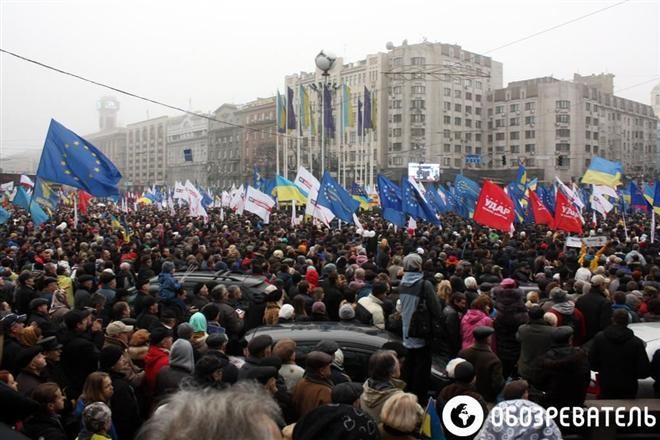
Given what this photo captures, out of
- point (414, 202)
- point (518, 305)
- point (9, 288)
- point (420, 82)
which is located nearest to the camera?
point (518, 305)

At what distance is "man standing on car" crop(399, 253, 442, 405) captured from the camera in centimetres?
632

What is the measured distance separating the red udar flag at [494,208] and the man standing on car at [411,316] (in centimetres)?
983

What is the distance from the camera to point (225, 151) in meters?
111

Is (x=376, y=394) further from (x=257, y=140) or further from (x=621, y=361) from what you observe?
(x=257, y=140)

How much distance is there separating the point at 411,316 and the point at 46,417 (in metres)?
3.67

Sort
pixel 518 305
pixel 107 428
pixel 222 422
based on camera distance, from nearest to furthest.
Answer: pixel 222 422, pixel 107 428, pixel 518 305

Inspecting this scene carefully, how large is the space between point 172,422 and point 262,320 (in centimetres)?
678

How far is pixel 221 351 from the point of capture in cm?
572

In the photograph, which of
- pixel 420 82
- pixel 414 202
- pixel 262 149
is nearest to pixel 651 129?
pixel 420 82

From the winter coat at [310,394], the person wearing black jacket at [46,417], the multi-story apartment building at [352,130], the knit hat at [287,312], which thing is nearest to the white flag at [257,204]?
the knit hat at [287,312]

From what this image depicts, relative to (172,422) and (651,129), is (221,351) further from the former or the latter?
(651,129)

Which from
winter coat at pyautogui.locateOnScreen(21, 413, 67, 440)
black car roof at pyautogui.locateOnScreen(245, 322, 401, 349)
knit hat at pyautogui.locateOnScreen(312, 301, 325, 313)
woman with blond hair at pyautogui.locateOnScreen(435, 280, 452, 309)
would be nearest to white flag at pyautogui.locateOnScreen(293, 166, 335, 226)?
woman with blond hair at pyautogui.locateOnScreen(435, 280, 452, 309)

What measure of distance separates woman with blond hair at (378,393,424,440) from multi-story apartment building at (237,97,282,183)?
89.0 m

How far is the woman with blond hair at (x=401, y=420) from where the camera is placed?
11.9 ft
